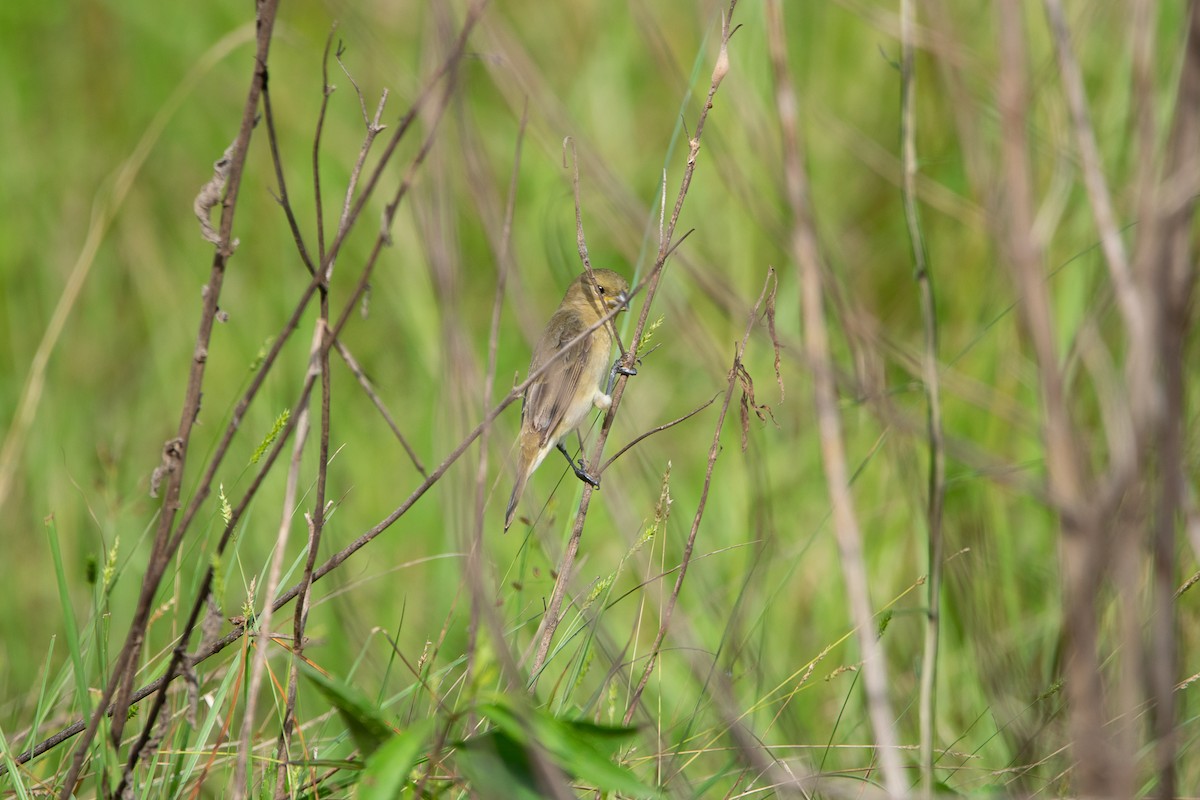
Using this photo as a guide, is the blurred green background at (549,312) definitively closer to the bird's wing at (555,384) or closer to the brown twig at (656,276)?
the bird's wing at (555,384)

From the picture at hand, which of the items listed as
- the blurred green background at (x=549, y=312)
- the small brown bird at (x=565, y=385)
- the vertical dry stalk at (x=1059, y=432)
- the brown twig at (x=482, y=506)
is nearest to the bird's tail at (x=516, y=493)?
the small brown bird at (x=565, y=385)

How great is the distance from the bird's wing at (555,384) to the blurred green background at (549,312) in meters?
0.19

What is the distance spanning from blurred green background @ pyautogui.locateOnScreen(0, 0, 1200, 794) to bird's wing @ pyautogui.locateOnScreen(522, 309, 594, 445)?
191 millimetres

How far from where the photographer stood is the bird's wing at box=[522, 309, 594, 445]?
4.01 m

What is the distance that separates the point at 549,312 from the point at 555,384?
6.66 ft

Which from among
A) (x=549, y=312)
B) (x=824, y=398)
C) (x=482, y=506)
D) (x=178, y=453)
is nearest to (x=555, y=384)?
(x=549, y=312)

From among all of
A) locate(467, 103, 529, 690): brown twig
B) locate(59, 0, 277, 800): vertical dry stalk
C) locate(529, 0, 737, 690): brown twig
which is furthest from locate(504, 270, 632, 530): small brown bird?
locate(467, 103, 529, 690): brown twig

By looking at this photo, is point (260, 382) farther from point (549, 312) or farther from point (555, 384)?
point (549, 312)

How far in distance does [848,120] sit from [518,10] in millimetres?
2211

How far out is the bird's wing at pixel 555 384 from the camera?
4012 mm

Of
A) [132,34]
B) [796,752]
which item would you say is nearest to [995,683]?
[796,752]

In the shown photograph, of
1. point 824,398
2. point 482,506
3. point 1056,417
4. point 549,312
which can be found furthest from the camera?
point 549,312

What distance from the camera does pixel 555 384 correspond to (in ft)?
13.4

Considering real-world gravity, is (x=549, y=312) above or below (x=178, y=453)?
below
